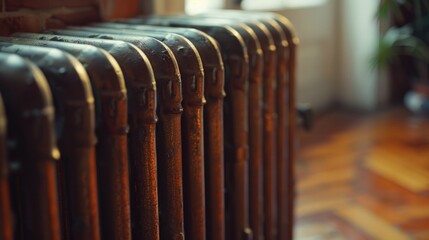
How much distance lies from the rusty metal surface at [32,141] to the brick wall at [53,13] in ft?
1.19

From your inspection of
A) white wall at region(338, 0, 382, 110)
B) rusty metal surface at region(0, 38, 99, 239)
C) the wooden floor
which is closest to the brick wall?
rusty metal surface at region(0, 38, 99, 239)

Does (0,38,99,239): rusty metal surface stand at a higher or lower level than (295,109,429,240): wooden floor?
higher

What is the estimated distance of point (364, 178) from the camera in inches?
83.9

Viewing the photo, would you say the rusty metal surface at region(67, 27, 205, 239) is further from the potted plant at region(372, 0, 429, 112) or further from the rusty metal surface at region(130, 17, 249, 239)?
the potted plant at region(372, 0, 429, 112)

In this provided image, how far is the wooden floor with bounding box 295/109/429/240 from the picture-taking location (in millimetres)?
1751

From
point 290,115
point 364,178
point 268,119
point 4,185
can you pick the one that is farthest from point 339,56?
point 4,185

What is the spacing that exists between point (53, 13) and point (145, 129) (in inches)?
16.6

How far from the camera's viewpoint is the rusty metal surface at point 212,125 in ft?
3.17

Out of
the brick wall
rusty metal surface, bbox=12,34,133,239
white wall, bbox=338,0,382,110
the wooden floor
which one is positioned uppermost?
the brick wall

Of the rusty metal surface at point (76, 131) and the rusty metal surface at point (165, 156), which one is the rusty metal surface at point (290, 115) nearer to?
the rusty metal surface at point (165, 156)

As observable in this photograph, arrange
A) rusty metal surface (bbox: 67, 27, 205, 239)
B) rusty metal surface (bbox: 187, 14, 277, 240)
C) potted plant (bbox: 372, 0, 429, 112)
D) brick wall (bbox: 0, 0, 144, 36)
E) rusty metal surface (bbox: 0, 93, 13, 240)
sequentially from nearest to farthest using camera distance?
rusty metal surface (bbox: 0, 93, 13, 240), rusty metal surface (bbox: 67, 27, 205, 239), brick wall (bbox: 0, 0, 144, 36), rusty metal surface (bbox: 187, 14, 277, 240), potted plant (bbox: 372, 0, 429, 112)

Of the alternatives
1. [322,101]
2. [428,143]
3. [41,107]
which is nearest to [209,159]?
[41,107]

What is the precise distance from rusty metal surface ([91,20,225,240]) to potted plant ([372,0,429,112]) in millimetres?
1934

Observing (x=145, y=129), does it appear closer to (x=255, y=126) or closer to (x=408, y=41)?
Result: (x=255, y=126)
